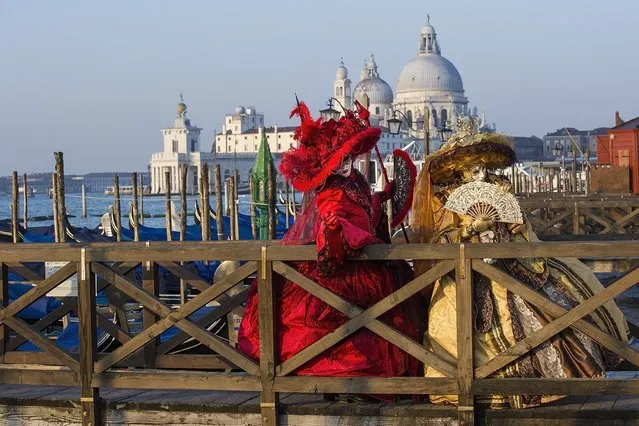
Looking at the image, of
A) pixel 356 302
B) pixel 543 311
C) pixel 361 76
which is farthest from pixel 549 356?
pixel 361 76

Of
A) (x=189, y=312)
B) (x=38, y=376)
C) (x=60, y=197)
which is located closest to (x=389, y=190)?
(x=189, y=312)

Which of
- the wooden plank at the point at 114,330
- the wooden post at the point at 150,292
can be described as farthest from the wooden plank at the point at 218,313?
the wooden plank at the point at 114,330

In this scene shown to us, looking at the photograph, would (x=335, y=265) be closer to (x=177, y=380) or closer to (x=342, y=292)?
(x=342, y=292)

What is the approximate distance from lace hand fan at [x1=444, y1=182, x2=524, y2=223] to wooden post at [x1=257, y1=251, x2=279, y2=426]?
0.99 metres

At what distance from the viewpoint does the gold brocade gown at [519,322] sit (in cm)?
595

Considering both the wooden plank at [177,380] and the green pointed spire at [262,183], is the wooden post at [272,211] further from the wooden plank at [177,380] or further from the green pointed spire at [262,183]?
the wooden plank at [177,380]

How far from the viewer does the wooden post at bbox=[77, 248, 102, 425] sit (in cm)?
627

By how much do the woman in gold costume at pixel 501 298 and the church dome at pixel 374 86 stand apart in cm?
16667

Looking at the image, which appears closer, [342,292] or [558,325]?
[558,325]

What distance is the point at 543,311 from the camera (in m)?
5.96

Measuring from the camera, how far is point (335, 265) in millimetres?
6043

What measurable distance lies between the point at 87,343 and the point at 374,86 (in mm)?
171905

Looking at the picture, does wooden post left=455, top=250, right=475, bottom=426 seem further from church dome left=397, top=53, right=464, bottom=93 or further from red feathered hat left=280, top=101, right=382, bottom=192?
church dome left=397, top=53, right=464, bottom=93

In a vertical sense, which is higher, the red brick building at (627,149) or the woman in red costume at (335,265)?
the red brick building at (627,149)
